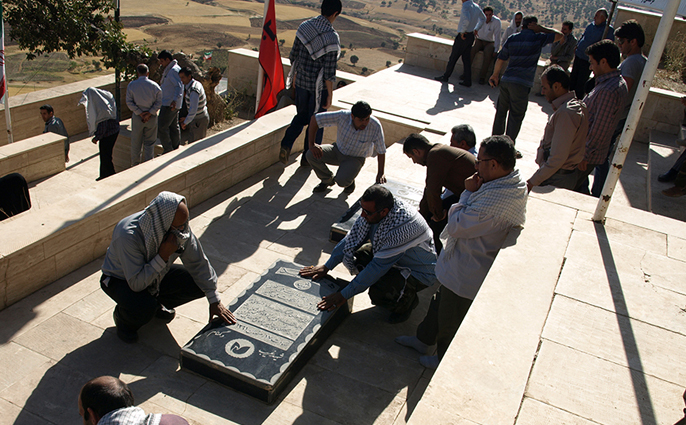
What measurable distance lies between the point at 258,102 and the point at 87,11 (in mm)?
4860

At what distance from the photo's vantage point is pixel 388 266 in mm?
3805

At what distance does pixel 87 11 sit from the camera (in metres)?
10.5

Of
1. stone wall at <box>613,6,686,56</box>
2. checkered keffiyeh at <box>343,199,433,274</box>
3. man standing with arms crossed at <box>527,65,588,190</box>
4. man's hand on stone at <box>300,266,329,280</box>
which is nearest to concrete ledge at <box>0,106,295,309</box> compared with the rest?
man's hand on stone at <box>300,266,329,280</box>

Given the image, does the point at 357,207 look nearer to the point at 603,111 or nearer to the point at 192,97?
the point at 603,111

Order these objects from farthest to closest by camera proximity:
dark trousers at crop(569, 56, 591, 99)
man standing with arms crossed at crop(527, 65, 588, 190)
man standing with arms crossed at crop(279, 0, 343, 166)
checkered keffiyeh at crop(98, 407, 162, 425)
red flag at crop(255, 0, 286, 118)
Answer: dark trousers at crop(569, 56, 591, 99), red flag at crop(255, 0, 286, 118), man standing with arms crossed at crop(279, 0, 343, 166), man standing with arms crossed at crop(527, 65, 588, 190), checkered keffiyeh at crop(98, 407, 162, 425)

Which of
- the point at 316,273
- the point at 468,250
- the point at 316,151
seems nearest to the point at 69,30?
the point at 316,151

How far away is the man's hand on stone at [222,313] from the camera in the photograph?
3619mm

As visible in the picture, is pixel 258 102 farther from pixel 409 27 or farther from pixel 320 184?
pixel 409 27

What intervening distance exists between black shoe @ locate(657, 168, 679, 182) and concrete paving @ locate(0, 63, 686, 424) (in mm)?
2948

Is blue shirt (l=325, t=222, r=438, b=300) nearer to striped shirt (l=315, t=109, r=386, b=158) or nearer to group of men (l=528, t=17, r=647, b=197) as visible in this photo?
group of men (l=528, t=17, r=647, b=197)

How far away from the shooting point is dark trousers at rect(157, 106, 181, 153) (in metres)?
8.11

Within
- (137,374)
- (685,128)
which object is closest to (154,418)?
(137,374)

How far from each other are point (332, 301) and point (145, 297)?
133cm

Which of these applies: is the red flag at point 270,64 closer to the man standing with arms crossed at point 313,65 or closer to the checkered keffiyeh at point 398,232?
the man standing with arms crossed at point 313,65
